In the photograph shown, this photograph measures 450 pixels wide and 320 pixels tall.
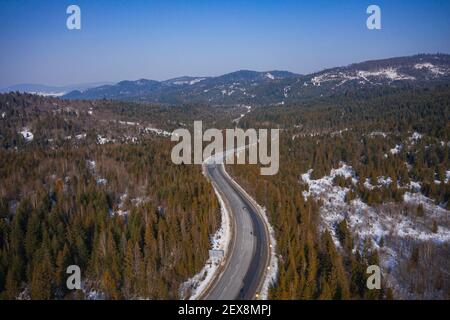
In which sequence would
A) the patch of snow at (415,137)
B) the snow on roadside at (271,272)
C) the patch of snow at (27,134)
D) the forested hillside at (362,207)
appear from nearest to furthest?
the snow on roadside at (271,272)
the forested hillside at (362,207)
the patch of snow at (415,137)
the patch of snow at (27,134)

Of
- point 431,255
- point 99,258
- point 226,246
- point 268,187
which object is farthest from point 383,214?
point 99,258

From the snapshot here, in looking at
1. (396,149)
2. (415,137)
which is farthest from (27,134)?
(415,137)

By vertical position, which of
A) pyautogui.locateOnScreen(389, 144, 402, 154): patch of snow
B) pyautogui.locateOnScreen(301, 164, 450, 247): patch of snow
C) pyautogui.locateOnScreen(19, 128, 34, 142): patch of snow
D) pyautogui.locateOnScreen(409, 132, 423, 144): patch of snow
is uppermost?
pyautogui.locateOnScreen(19, 128, 34, 142): patch of snow

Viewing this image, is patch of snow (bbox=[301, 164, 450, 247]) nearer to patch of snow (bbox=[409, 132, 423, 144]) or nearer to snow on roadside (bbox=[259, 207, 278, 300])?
snow on roadside (bbox=[259, 207, 278, 300])

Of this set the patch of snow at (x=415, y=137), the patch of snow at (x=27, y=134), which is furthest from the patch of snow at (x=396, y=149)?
the patch of snow at (x=27, y=134)

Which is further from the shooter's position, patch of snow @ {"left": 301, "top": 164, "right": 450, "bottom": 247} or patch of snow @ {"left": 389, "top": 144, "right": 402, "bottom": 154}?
patch of snow @ {"left": 389, "top": 144, "right": 402, "bottom": 154}

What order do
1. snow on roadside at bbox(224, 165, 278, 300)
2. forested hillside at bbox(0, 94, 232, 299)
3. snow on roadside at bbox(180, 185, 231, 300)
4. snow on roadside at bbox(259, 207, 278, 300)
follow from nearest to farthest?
snow on roadside at bbox(259, 207, 278, 300)
snow on roadside at bbox(224, 165, 278, 300)
snow on roadside at bbox(180, 185, 231, 300)
forested hillside at bbox(0, 94, 232, 299)

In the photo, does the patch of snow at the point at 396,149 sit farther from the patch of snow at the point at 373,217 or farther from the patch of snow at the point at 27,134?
the patch of snow at the point at 27,134

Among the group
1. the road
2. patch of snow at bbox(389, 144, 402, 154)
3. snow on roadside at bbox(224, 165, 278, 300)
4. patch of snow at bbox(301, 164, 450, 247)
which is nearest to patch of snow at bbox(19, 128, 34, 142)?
the road
